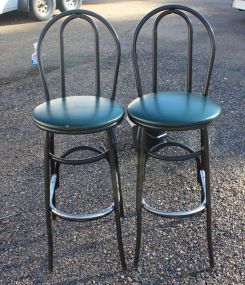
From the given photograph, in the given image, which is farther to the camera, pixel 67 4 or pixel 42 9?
pixel 67 4

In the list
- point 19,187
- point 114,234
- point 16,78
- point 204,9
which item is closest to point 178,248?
point 114,234

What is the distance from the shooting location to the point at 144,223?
246 centimetres

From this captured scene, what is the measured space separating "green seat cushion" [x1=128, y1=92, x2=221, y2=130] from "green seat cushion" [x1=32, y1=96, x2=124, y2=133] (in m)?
0.11

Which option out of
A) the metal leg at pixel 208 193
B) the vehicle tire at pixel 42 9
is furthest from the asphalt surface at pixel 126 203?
the vehicle tire at pixel 42 9

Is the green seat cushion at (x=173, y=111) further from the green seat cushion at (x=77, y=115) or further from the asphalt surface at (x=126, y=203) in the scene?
the asphalt surface at (x=126, y=203)

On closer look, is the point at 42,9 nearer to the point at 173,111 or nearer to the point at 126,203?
the point at 126,203

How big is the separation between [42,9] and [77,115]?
650 cm

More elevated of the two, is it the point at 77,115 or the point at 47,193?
the point at 77,115

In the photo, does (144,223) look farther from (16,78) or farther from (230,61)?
(230,61)

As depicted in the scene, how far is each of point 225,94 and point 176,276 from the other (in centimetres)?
257

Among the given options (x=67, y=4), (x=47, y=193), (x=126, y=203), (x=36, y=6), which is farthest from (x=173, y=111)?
(x=67, y=4)

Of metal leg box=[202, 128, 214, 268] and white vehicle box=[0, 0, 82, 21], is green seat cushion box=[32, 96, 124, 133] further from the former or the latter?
white vehicle box=[0, 0, 82, 21]

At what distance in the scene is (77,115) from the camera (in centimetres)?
192

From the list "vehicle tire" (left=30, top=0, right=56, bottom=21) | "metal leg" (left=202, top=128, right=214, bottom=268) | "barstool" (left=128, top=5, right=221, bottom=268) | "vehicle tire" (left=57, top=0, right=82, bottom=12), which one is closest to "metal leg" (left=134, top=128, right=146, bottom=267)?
"barstool" (left=128, top=5, right=221, bottom=268)
